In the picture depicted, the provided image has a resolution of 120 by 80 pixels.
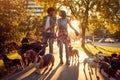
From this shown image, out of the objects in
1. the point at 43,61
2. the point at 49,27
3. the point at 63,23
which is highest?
the point at 63,23

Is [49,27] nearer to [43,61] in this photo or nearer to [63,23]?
[63,23]

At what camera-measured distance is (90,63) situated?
1034cm

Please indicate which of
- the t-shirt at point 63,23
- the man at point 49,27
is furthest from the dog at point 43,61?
the t-shirt at point 63,23

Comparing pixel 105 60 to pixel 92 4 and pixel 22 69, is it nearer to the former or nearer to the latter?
pixel 22 69

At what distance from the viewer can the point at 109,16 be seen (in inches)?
1715

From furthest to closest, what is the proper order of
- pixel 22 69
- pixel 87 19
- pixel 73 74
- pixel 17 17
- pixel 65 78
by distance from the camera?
pixel 87 19 < pixel 17 17 < pixel 22 69 < pixel 73 74 < pixel 65 78

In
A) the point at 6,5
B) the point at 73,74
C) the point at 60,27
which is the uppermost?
the point at 6,5

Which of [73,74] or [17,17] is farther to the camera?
[17,17]

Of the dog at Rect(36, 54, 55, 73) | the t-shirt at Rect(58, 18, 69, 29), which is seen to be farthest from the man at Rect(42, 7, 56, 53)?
the dog at Rect(36, 54, 55, 73)

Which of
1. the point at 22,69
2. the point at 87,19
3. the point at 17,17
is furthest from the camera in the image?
the point at 87,19

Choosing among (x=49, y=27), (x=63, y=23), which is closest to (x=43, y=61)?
(x=49, y=27)

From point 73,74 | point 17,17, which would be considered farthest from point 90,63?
point 17,17

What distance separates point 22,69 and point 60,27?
248cm

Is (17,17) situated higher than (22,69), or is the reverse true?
(17,17)
